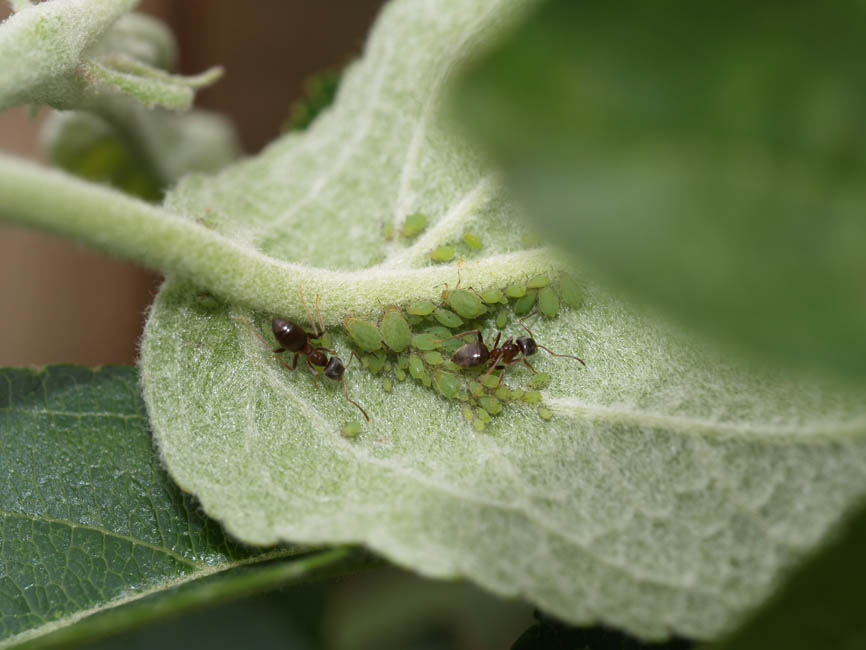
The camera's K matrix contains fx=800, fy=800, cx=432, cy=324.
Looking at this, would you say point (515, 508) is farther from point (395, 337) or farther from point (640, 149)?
point (640, 149)

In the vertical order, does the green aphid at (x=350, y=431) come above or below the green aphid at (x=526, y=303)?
below

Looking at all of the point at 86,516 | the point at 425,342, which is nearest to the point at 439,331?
the point at 425,342

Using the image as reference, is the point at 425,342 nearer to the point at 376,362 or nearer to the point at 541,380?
the point at 376,362

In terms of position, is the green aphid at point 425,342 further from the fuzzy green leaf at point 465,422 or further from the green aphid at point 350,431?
the green aphid at point 350,431

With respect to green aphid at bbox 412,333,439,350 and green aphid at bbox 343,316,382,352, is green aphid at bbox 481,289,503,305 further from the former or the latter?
green aphid at bbox 343,316,382,352

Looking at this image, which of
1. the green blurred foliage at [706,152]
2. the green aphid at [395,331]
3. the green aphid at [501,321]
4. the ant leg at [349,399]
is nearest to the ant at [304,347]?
the ant leg at [349,399]
